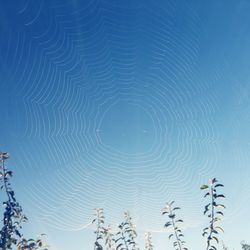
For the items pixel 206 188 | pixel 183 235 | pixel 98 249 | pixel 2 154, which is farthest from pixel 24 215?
pixel 206 188

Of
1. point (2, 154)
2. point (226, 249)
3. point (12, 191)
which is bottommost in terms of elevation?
point (12, 191)

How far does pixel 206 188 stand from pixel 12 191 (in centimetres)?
1331

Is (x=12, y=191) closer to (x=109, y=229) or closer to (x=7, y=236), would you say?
(x=7, y=236)

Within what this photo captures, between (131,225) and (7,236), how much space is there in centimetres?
1431

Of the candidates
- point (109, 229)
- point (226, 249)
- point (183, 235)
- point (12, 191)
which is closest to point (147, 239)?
point (109, 229)

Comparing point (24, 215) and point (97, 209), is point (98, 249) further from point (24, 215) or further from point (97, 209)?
point (24, 215)

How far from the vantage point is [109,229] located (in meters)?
38.9

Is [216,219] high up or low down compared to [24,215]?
down

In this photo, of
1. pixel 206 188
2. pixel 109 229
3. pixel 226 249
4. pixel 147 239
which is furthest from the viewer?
pixel 226 249

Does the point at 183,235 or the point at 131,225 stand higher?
the point at 131,225

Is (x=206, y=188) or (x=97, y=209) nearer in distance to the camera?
(x=206, y=188)

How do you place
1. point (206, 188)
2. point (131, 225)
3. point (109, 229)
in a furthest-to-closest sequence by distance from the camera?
1. point (109, 229)
2. point (131, 225)
3. point (206, 188)

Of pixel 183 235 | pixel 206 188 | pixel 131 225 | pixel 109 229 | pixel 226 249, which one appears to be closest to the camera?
pixel 206 188

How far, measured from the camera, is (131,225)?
35844 mm
